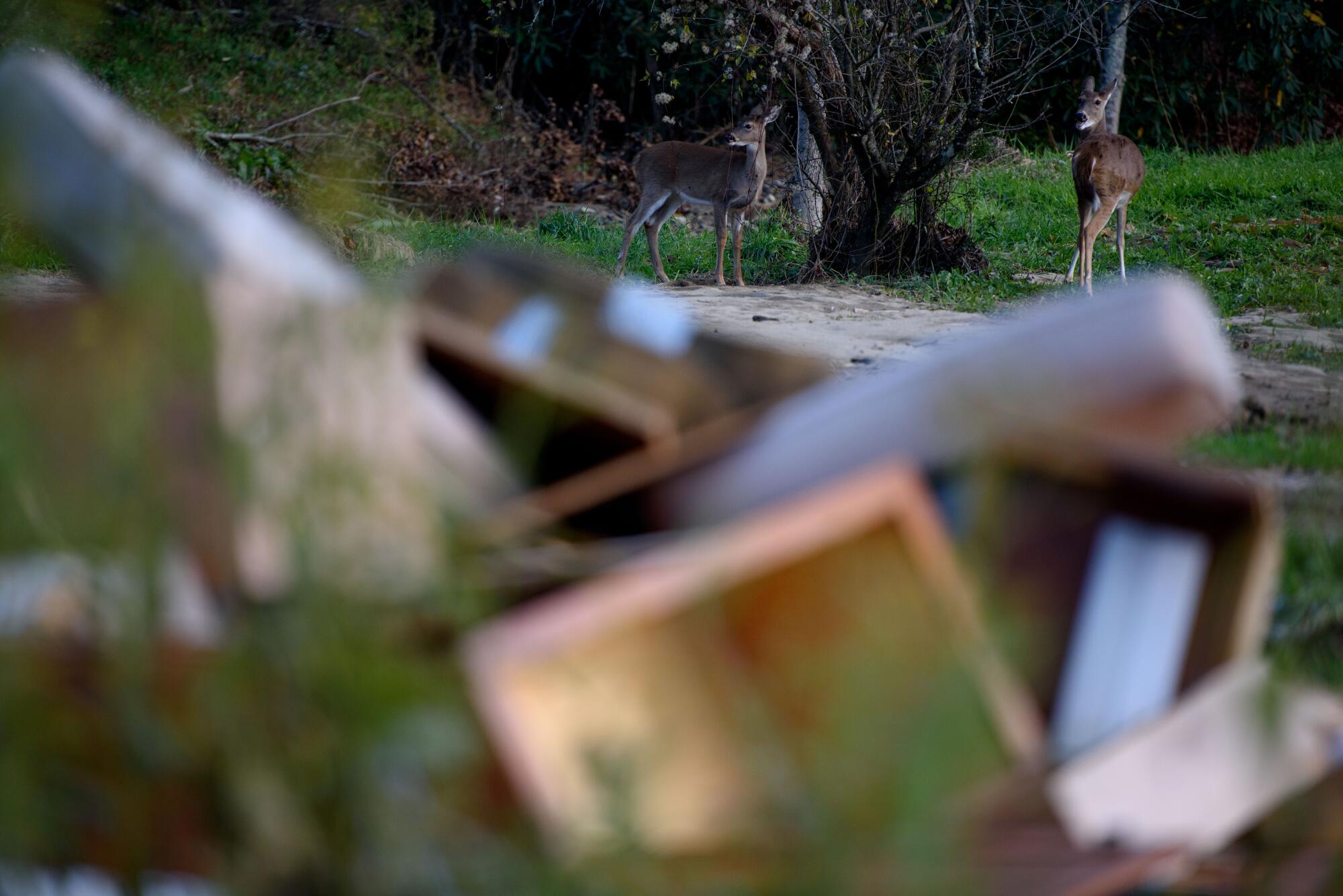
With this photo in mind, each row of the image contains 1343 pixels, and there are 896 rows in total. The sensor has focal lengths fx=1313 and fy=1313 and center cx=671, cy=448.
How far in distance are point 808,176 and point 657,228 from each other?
130 cm

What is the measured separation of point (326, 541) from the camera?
119 centimetres

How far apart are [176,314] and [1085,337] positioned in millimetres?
1206

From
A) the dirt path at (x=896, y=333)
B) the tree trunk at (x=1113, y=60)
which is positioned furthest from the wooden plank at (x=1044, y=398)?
the tree trunk at (x=1113, y=60)

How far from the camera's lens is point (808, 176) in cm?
1038

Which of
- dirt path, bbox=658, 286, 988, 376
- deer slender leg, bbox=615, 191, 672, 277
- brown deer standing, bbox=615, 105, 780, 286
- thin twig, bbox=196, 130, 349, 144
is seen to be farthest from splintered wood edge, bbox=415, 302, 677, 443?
brown deer standing, bbox=615, 105, 780, 286

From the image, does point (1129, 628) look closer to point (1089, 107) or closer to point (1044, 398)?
point (1044, 398)

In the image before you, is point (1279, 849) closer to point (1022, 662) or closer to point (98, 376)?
point (1022, 662)

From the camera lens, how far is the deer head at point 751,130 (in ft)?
37.9

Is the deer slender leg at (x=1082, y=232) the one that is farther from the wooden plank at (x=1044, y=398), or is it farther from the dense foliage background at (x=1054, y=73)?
the wooden plank at (x=1044, y=398)

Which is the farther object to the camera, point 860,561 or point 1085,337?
point 1085,337

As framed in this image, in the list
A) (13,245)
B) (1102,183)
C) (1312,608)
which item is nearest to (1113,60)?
(1102,183)

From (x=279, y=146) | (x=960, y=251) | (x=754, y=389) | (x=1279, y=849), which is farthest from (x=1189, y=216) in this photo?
(x=1279, y=849)

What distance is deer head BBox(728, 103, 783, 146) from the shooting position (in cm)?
1156

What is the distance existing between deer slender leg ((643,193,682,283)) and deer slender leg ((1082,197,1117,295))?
9.66 feet
